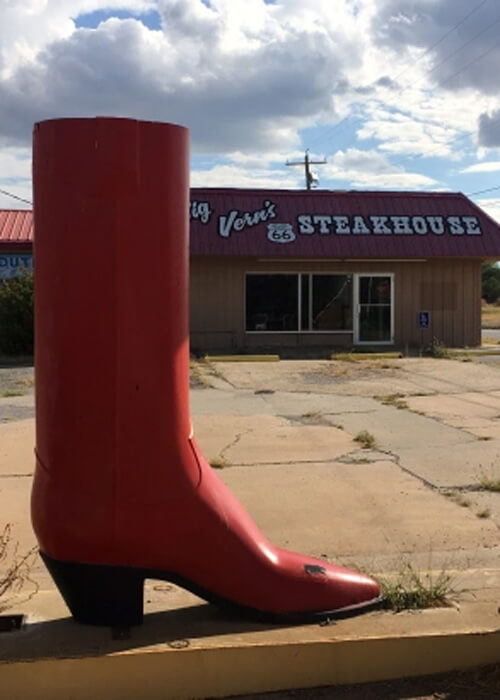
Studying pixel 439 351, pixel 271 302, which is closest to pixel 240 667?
pixel 439 351

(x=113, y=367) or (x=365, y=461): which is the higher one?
(x=113, y=367)

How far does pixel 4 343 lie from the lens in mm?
19719

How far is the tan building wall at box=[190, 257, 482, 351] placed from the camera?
68.5 feet

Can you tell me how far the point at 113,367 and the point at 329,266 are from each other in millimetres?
18852

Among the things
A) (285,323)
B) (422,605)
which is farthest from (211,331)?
(422,605)

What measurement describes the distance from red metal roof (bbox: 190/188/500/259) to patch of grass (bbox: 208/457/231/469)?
13020 millimetres

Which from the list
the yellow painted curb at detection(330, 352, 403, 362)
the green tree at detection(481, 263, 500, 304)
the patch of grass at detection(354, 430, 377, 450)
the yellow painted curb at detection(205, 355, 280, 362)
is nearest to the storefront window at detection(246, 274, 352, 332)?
the yellow painted curb at detection(330, 352, 403, 362)

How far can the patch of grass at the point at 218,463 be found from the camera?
721 cm

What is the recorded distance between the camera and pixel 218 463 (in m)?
7.25

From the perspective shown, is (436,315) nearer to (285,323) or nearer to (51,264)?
(285,323)

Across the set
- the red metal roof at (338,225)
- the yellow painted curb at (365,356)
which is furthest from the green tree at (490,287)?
the yellow painted curb at (365,356)

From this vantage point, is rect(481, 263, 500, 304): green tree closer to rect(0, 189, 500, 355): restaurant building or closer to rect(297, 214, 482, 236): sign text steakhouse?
rect(297, 214, 482, 236): sign text steakhouse

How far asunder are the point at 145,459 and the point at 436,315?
19.9 metres

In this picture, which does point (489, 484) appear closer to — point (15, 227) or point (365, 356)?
point (365, 356)
